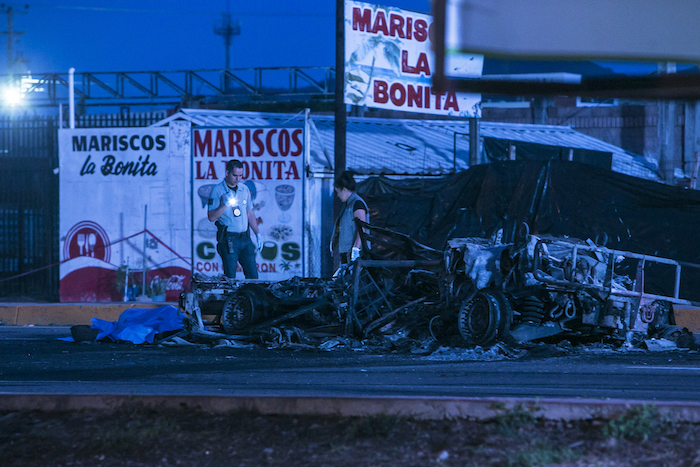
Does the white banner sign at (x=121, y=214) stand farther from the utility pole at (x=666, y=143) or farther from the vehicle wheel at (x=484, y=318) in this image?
the utility pole at (x=666, y=143)

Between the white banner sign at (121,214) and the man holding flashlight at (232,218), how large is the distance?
16.9 feet

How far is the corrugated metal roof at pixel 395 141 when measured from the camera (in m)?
16.8

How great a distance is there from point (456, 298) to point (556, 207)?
229 inches

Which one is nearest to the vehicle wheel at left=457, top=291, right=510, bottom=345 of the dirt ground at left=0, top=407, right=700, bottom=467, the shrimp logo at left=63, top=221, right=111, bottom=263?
the dirt ground at left=0, top=407, right=700, bottom=467

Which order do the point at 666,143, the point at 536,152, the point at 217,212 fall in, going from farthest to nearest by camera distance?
1. the point at 666,143
2. the point at 536,152
3. the point at 217,212

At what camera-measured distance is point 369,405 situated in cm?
435

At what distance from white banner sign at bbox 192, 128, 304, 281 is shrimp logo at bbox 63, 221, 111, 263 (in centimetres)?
180

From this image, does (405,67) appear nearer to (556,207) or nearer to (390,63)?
(390,63)

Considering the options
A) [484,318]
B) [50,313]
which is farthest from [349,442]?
[50,313]

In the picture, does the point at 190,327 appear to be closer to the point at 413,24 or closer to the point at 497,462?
the point at 497,462

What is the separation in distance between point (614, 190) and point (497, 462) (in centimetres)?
1050

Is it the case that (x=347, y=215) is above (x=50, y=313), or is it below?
above

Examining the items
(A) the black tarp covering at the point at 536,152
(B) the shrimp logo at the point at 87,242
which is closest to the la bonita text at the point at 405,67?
(A) the black tarp covering at the point at 536,152

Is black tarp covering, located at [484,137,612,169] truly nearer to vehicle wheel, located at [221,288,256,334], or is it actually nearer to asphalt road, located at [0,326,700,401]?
vehicle wheel, located at [221,288,256,334]
